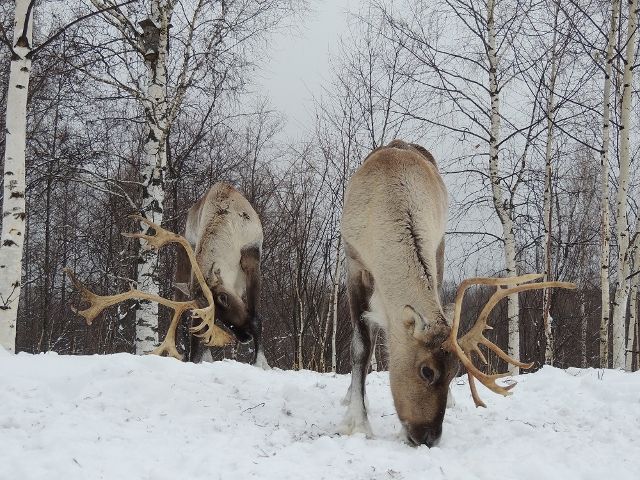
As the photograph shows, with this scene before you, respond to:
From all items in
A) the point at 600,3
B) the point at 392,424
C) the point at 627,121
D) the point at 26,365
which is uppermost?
the point at 600,3

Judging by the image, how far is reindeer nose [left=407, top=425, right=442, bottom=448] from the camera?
3.74m


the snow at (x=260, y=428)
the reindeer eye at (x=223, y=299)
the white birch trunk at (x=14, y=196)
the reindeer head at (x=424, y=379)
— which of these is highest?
A: the white birch trunk at (x=14, y=196)

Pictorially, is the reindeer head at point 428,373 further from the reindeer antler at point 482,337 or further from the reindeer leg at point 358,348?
the reindeer leg at point 358,348

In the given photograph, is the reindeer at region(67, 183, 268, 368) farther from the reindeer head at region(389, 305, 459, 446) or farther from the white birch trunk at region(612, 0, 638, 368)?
the white birch trunk at region(612, 0, 638, 368)

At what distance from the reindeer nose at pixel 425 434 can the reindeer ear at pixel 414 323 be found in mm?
572

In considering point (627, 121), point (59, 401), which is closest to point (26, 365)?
point (59, 401)

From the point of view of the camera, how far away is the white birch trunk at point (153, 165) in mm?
9659

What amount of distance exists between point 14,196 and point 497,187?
790cm

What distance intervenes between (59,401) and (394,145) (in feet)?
13.0

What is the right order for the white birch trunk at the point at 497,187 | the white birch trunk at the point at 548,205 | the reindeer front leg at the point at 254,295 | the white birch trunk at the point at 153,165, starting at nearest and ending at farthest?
the reindeer front leg at the point at 254,295
the white birch trunk at the point at 153,165
the white birch trunk at the point at 548,205
the white birch trunk at the point at 497,187

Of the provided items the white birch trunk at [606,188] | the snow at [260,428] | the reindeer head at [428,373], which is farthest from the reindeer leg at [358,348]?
the white birch trunk at [606,188]

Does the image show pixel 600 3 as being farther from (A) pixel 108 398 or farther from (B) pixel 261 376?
(A) pixel 108 398

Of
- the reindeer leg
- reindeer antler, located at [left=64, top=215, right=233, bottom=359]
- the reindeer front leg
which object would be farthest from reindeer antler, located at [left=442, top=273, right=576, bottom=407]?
the reindeer front leg

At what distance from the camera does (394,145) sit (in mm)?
6184
